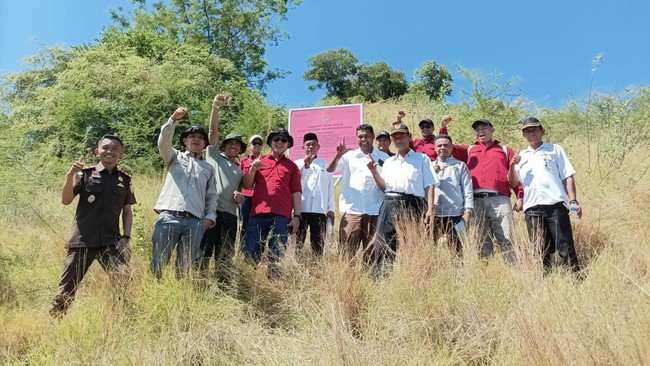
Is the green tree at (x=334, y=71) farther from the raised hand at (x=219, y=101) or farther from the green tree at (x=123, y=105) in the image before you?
the raised hand at (x=219, y=101)

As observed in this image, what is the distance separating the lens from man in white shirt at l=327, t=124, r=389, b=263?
538 cm

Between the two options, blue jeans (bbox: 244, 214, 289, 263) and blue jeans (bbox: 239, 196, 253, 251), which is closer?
blue jeans (bbox: 244, 214, 289, 263)

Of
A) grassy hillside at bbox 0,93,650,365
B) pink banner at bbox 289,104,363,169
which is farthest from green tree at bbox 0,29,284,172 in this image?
grassy hillside at bbox 0,93,650,365

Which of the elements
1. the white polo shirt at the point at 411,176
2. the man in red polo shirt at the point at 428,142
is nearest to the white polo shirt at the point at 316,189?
the white polo shirt at the point at 411,176

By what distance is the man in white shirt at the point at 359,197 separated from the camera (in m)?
5.38

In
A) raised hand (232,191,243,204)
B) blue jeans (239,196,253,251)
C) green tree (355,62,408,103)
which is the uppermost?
green tree (355,62,408,103)

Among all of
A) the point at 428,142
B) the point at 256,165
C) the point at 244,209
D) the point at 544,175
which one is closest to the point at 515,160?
the point at 544,175

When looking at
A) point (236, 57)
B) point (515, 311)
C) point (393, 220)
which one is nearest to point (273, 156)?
point (393, 220)

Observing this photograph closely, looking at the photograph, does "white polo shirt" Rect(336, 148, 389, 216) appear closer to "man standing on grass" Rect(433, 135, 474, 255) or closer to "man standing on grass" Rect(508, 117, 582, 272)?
"man standing on grass" Rect(433, 135, 474, 255)

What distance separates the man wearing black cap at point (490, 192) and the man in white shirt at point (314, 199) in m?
1.82

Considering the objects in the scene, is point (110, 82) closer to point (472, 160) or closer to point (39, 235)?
point (39, 235)

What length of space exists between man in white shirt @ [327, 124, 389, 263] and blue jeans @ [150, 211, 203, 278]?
1.72 metres

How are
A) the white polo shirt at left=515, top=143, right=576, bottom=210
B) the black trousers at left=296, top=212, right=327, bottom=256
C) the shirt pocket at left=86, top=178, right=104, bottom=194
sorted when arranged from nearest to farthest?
1. the shirt pocket at left=86, top=178, right=104, bottom=194
2. the white polo shirt at left=515, top=143, right=576, bottom=210
3. the black trousers at left=296, top=212, right=327, bottom=256

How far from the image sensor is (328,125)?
320 inches
